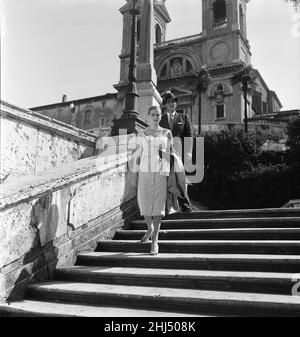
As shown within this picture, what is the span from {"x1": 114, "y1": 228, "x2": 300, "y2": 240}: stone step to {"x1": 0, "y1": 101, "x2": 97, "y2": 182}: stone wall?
3268 millimetres

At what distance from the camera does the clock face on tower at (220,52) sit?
4647 cm

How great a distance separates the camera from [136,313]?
3492mm

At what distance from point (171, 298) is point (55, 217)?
2013mm

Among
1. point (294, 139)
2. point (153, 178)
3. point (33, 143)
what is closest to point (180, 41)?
point (294, 139)

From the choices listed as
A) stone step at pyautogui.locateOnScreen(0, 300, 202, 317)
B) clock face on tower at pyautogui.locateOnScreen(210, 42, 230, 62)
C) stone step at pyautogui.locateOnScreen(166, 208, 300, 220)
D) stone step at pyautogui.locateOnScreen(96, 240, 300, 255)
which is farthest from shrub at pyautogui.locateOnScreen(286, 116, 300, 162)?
stone step at pyautogui.locateOnScreen(0, 300, 202, 317)

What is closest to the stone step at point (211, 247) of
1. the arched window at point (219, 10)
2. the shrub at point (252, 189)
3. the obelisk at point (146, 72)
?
the obelisk at point (146, 72)

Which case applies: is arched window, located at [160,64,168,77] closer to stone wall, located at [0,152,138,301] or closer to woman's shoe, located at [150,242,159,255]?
stone wall, located at [0,152,138,301]

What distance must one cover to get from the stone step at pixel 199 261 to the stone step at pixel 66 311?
3.55ft

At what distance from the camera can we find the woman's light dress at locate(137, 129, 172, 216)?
5.16 metres

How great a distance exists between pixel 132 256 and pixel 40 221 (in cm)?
124

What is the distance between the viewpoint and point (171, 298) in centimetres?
362

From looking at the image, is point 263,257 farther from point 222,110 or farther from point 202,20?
point 202,20

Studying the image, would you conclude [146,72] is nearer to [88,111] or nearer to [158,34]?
[88,111]
